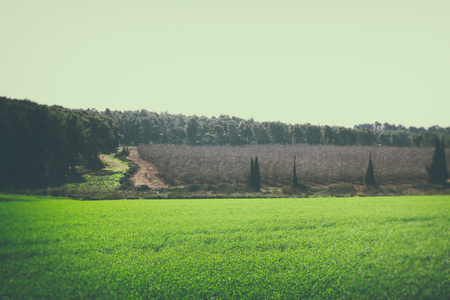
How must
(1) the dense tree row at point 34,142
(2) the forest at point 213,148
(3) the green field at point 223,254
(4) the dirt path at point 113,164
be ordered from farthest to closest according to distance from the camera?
1. (4) the dirt path at point 113,164
2. (3) the green field at point 223,254
3. (2) the forest at point 213,148
4. (1) the dense tree row at point 34,142

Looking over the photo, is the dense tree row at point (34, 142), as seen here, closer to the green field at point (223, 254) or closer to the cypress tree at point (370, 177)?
the green field at point (223, 254)

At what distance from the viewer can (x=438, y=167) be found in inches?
173

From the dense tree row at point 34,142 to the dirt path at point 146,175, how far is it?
6.04 m

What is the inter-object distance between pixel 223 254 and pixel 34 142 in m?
6.33

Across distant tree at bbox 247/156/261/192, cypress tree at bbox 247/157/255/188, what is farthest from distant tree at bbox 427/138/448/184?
cypress tree at bbox 247/157/255/188

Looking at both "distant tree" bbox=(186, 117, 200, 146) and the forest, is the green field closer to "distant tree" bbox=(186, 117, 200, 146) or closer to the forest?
the forest

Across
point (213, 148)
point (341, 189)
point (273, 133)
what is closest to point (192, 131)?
point (213, 148)

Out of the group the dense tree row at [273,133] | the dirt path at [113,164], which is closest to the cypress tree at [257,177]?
the dense tree row at [273,133]

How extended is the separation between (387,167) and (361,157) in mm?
1603

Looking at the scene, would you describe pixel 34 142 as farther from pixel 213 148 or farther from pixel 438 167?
pixel 213 148

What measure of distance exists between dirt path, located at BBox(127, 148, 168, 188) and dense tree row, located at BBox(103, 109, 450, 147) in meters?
1.57

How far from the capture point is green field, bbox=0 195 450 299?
5164 millimetres

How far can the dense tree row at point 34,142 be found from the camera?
440 centimetres

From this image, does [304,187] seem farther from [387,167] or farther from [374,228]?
[387,167]
